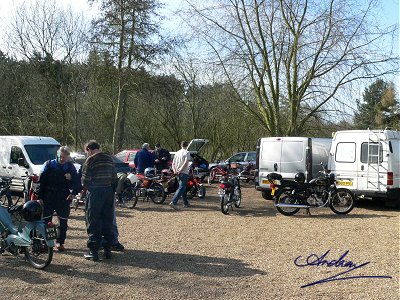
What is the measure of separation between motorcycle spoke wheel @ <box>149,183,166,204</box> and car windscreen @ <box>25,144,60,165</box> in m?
3.24

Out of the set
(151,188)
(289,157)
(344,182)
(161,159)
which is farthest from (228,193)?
(161,159)

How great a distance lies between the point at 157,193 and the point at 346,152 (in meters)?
5.32

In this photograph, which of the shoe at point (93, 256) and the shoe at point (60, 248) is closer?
the shoe at point (93, 256)

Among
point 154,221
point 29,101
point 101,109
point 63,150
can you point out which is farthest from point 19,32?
point 63,150

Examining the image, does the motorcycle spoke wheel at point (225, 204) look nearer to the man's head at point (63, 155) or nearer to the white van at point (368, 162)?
the white van at point (368, 162)

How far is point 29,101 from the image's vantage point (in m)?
26.9

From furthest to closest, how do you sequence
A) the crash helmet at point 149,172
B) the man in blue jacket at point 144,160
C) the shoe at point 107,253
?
1. the man in blue jacket at point 144,160
2. the crash helmet at point 149,172
3. the shoe at point 107,253

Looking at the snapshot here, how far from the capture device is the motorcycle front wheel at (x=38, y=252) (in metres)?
6.25

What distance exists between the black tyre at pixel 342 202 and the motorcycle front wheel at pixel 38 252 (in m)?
7.40

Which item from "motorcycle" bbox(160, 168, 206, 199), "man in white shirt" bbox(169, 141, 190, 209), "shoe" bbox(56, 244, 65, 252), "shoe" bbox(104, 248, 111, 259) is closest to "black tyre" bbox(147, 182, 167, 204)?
"motorcycle" bbox(160, 168, 206, 199)

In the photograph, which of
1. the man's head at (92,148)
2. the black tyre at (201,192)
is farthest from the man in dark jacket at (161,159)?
the man's head at (92,148)

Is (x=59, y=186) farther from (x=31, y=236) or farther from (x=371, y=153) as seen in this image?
(x=371, y=153)

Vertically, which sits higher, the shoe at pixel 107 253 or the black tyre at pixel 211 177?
the black tyre at pixel 211 177
